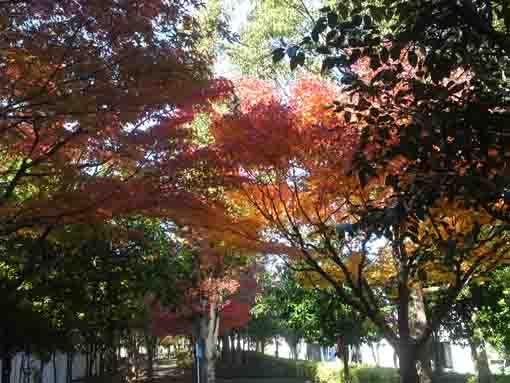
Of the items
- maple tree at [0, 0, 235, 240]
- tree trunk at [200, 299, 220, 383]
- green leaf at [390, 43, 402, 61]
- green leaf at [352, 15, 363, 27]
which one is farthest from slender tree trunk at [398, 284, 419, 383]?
tree trunk at [200, 299, 220, 383]

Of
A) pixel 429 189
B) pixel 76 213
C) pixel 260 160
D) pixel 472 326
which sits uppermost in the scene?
pixel 260 160

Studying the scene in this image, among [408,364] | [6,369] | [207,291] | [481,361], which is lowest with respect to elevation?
[481,361]

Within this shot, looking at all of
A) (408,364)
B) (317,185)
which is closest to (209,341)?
(408,364)

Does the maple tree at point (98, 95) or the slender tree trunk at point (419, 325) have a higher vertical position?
the maple tree at point (98, 95)

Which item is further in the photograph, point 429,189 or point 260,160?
point 260,160

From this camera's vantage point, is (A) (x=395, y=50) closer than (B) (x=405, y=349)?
Yes

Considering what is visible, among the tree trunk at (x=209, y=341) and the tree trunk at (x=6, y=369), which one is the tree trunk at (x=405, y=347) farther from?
the tree trunk at (x=209, y=341)

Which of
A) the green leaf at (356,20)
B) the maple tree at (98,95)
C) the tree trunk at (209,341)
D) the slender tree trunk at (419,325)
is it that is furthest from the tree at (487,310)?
the green leaf at (356,20)

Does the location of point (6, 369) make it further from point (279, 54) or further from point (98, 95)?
point (279, 54)

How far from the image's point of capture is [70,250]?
36.3ft

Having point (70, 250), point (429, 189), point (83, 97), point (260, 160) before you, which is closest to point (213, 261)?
point (70, 250)

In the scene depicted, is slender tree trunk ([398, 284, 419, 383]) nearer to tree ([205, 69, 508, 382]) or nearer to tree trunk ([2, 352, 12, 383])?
tree ([205, 69, 508, 382])

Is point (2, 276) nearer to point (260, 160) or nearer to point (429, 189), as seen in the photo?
point (260, 160)

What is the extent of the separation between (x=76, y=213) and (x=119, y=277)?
4698 millimetres
